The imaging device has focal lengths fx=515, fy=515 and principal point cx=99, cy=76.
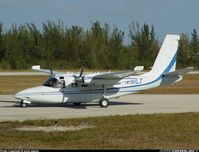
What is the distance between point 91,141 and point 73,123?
4480 mm

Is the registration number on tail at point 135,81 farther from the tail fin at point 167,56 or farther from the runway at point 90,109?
the tail fin at point 167,56

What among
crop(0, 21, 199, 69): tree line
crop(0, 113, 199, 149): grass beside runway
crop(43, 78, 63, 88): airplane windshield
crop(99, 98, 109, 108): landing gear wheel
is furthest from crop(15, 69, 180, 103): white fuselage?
crop(0, 21, 199, 69): tree line

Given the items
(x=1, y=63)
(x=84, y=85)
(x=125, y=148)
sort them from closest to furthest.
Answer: (x=125, y=148), (x=84, y=85), (x=1, y=63)

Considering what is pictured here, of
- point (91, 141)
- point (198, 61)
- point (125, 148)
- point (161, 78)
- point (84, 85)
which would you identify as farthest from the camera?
point (198, 61)

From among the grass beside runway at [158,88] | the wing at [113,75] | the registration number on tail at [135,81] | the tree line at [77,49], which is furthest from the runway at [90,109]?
the tree line at [77,49]

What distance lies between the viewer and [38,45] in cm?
9238

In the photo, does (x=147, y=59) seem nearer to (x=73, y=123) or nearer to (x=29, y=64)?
(x=29, y=64)

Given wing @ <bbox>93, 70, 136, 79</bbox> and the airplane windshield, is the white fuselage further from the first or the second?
wing @ <bbox>93, 70, 136, 79</bbox>

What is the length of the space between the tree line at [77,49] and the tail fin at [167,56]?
58781 mm

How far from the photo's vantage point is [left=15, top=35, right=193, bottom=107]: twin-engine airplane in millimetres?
25625

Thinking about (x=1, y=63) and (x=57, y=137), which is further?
(x=1, y=63)

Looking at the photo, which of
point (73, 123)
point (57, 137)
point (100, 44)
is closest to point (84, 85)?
point (73, 123)

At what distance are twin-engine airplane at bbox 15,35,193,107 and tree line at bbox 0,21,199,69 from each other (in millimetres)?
59028

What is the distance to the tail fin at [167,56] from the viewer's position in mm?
28578
